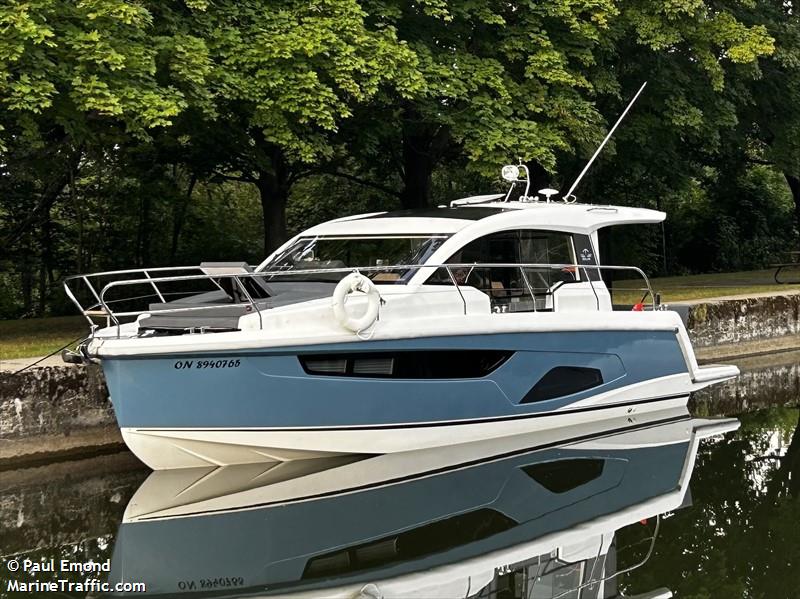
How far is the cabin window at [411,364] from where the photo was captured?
8750 millimetres

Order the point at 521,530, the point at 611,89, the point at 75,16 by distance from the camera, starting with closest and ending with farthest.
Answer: the point at 521,530 → the point at 75,16 → the point at 611,89

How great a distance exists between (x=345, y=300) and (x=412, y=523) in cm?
206

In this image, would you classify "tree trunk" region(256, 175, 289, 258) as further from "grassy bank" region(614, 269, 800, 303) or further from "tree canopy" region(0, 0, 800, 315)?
"grassy bank" region(614, 269, 800, 303)

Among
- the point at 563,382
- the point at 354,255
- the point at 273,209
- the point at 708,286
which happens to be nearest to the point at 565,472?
the point at 563,382

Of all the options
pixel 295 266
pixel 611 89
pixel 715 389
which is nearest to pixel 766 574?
Answer: pixel 295 266

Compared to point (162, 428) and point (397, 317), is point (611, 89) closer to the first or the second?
point (397, 317)

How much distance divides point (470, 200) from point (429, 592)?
628 centimetres

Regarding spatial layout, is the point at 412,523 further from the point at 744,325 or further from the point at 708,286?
the point at 708,286

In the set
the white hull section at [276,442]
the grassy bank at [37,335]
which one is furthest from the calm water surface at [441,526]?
the grassy bank at [37,335]

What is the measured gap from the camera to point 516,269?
10523 mm

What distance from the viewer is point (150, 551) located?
23.8 feet

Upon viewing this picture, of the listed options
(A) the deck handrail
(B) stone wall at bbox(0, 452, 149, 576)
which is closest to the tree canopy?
(A) the deck handrail
